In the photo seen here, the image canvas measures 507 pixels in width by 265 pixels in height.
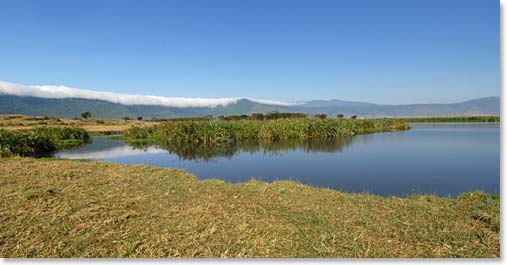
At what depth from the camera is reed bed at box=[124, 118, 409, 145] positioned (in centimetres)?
2527

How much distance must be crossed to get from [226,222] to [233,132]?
23.1m

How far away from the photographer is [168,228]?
3779 mm

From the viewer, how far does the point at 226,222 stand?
3.94 metres

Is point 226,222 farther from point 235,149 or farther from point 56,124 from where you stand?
point 56,124

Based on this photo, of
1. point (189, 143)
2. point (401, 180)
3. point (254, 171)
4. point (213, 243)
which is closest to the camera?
point (213, 243)

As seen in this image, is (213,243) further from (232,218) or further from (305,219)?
(305,219)

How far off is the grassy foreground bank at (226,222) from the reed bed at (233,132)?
1896cm

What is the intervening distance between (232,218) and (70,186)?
337cm

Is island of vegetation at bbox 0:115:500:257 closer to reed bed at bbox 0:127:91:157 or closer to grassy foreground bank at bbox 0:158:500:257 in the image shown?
grassy foreground bank at bbox 0:158:500:257

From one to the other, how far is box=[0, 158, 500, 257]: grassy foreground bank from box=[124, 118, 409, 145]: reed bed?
19.0 metres

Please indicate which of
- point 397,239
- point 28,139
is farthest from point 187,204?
point 28,139

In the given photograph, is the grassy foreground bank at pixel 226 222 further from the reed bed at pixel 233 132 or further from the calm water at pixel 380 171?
the reed bed at pixel 233 132

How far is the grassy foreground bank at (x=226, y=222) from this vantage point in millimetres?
3314

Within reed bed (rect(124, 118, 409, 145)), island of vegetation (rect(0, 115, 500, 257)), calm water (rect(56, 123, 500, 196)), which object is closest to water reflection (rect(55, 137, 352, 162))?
calm water (rect(56, 123, 500, 196))
